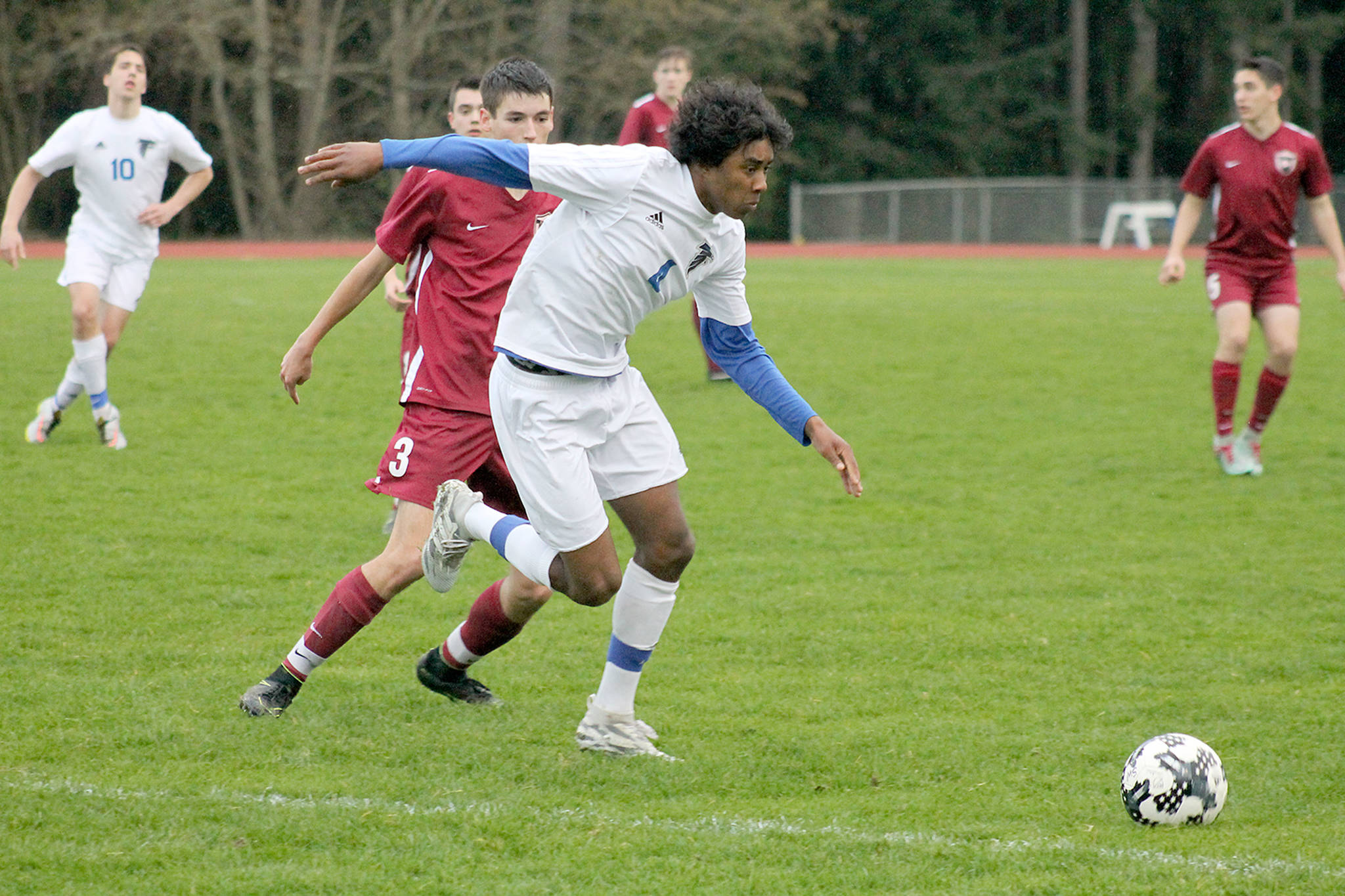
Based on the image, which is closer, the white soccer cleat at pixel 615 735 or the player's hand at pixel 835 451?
the player's hand at pixel 835 451

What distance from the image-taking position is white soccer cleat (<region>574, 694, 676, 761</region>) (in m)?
4.23

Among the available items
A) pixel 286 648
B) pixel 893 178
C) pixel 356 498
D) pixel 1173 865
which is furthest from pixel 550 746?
pixel 893 178

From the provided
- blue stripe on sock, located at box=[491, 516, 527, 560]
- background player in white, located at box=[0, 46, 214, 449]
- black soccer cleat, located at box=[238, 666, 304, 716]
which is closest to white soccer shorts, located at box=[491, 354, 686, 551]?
blue stripe on sock, located at box=[491, 516, 527, 560]

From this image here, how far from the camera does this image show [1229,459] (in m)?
9.17

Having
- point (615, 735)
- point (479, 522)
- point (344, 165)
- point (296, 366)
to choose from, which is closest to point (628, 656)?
point (615, 735)

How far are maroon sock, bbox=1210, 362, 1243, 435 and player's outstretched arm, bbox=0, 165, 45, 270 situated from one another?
6899 millimetres

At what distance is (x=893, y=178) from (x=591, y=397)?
37778 mm

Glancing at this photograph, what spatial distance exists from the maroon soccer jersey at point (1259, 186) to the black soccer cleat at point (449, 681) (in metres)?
5.79

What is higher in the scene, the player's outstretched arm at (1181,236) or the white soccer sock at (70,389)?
the player's outstretched arm at (1181,236)

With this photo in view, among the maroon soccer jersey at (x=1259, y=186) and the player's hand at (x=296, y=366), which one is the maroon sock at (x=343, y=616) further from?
the maroon soccer jersey at (x=1259, y=186)

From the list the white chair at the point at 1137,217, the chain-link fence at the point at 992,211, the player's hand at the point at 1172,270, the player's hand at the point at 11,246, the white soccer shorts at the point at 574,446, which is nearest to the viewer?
the white soccer shorts at the point at 574,446

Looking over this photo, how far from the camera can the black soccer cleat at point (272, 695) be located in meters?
4.48

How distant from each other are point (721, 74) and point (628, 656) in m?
29.6

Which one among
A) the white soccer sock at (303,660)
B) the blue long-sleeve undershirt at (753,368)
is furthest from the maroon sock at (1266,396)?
the white soccer sock at (303,660)
